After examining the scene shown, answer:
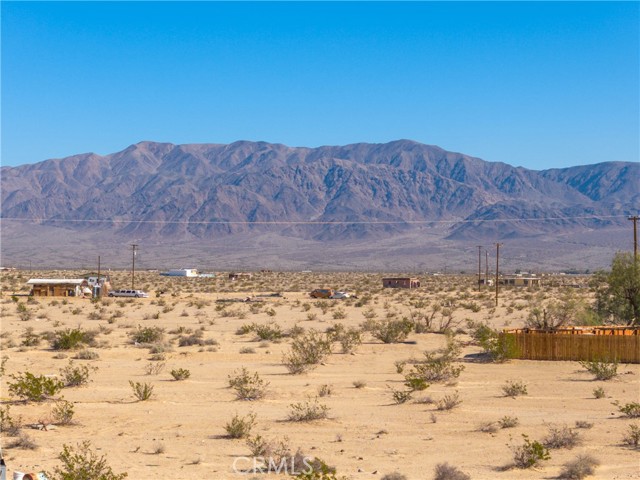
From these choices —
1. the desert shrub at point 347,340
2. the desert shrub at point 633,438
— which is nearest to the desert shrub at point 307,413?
the desert shrub at point 633,438

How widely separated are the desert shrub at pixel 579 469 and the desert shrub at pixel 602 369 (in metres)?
10.1

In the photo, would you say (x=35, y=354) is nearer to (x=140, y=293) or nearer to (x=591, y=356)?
(x=591, y=356)

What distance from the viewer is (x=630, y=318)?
111 feet

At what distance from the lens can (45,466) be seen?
531 inches

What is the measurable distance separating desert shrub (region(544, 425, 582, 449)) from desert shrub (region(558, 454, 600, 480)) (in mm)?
1441

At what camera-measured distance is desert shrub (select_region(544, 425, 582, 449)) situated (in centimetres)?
1509

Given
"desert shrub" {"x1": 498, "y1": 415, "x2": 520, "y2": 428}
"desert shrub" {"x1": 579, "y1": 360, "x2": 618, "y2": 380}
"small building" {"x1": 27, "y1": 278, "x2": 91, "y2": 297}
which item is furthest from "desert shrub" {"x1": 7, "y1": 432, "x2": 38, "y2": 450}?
"small building" {"x1": 27, "y1": 278, "x2": 91, "y2": 297}

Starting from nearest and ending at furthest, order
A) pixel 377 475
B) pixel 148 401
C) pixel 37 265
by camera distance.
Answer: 1. pixel 377 475
2. pixel 148 401
3. pixel 37 265

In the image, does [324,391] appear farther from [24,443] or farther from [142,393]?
[24,443]

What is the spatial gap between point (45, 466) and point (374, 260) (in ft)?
579

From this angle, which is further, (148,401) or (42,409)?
(148,401)

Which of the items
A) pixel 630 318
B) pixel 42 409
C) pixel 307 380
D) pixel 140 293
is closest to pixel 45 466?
pixel 42 409

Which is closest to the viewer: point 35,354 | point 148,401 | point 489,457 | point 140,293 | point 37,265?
point 489,457

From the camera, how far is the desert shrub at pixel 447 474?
12.5 metres
